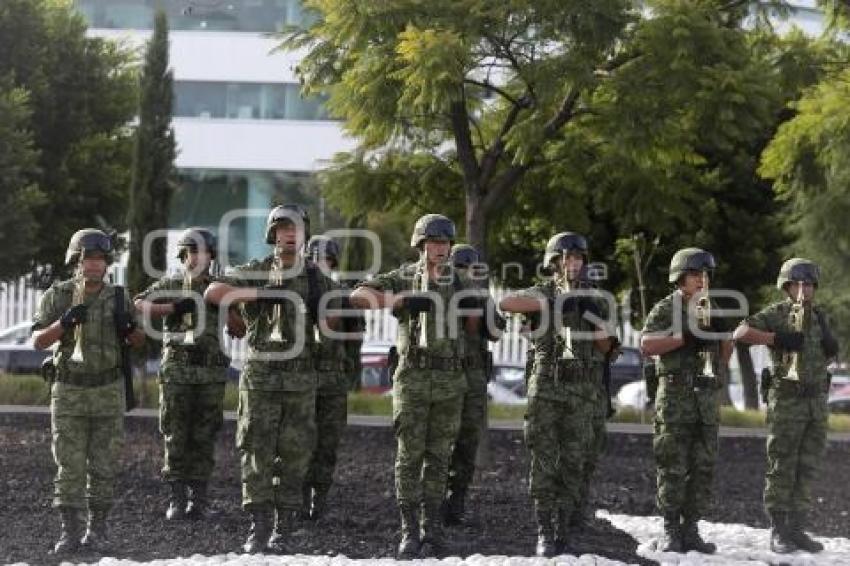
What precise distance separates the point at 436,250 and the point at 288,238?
0.88 m

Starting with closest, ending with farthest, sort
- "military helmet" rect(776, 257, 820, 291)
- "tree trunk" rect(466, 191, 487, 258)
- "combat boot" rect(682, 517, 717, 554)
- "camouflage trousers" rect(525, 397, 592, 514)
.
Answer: "camouflage trousers" rect(525, 397, 592, 514), "combat boot" rect(682, 517, 717, 554), "military helmet" rect(776, 257, 820, 291), "tree trunk" rect(466, 191, 487, 258)

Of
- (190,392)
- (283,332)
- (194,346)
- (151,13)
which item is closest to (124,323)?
(283,332)

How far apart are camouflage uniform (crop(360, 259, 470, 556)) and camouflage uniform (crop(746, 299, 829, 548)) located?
6.89 ft

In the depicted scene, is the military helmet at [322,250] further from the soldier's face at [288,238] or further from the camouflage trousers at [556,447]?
the camouflage trousers at [556,447]

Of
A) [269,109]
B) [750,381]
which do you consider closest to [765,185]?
[750,381]

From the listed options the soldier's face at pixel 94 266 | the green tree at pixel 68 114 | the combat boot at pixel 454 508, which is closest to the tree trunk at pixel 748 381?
the green tree at pixel 68 114

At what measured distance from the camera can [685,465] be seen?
26.5 ft

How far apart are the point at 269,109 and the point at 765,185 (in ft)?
64.3

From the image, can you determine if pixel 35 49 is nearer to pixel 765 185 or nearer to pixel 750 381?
pixel 765 185

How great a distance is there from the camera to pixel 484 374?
8.75 meters

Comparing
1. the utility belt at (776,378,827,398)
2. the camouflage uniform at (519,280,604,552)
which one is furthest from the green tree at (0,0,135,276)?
the utility belt at (776,378,827,398)

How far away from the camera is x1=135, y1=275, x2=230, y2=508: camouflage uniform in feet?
28.7

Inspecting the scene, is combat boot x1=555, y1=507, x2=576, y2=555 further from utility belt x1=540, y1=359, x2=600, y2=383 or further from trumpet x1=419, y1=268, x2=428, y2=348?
trumpet x1=419, y1=268, x2=428, y2=348

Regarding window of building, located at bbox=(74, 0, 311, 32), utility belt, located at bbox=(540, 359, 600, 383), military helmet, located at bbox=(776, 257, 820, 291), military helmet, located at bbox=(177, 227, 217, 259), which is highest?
window of building, located at bbox=(74, 0, 311, 32)
